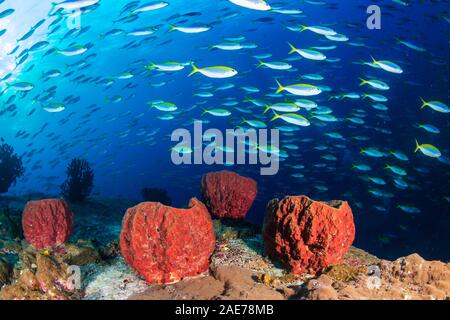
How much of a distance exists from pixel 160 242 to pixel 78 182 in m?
8.81

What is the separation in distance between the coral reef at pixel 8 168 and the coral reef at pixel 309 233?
13.0 m

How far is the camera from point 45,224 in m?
5.57

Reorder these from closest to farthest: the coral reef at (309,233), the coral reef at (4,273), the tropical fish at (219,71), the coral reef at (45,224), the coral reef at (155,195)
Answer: the coral reef at (309,233)
the coral reef at (4,273)
the coral reef at (45,224)
the tropical fish at (219,71)
the coral reef at (155,195)

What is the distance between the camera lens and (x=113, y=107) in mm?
66125

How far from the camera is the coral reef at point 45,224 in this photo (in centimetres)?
554

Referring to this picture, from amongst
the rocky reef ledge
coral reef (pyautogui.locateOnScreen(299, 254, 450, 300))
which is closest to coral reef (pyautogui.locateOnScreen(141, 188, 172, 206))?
the rocky reef ledge

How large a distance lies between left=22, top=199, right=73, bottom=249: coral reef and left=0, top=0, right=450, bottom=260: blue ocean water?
190 inches

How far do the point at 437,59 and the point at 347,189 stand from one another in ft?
39.1

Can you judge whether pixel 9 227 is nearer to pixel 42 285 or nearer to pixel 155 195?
pixel 42 285

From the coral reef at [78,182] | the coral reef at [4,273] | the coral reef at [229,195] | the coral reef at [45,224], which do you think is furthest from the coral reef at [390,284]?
the coral reef at [78,182]

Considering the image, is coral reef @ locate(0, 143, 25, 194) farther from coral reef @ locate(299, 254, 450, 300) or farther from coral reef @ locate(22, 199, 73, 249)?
coral reef @ locate(299, 254, 450, 300)

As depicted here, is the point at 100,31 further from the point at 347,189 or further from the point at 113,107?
the point at 113,107

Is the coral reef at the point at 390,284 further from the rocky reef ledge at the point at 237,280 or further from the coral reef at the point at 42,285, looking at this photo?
the coral reef at the point at 42,285
